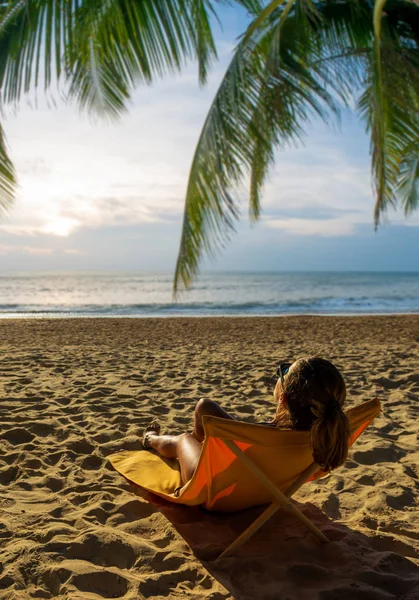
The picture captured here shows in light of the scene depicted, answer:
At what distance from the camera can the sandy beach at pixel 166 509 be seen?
74.5 inches

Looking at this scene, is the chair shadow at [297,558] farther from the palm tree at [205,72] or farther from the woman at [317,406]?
the palm tree at [205,72]

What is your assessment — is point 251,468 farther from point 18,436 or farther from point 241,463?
point 18,436

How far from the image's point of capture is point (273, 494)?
6.86 feet

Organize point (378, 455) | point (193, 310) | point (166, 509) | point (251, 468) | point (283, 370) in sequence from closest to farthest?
point (251, 468) → point (283, 370) → point (166, 509) → point (378, 455) → point (193, 310)

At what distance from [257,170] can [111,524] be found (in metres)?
4.67

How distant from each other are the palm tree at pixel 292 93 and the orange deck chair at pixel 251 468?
241 centimetres

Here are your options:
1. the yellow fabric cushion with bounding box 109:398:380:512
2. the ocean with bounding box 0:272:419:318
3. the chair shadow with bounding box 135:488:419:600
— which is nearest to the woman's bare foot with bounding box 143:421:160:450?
the yellow fabric cushion with bounding box 109:398:380:512

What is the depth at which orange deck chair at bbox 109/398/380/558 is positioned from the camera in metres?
1.97

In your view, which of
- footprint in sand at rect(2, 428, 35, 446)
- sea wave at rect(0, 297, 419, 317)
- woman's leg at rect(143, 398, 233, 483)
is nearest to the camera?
woman's leg at rect(143, 398, 233, 483)

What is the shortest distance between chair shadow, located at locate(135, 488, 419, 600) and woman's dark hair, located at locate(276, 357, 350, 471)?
373 mm

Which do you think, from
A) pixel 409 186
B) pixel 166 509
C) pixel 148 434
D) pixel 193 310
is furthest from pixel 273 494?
pixel 193 310

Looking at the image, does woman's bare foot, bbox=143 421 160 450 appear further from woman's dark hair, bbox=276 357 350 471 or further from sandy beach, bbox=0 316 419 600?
woman's dark hair, bbox=276 357 350 471

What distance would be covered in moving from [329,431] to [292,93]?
4134mm

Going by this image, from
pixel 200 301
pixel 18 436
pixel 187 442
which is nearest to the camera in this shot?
pixel 187 442
